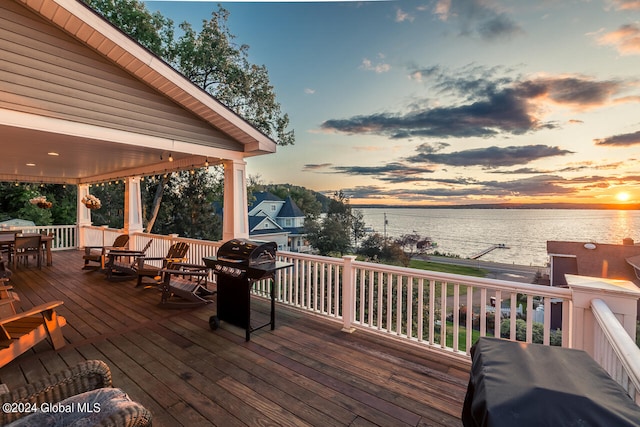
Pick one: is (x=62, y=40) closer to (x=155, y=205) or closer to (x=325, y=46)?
(x=325, y=46)

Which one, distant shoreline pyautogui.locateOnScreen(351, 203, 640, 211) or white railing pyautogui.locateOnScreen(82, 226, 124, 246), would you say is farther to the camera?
distant shoreline pyautogui.locateOnScreen(351, 203, 640, 211)

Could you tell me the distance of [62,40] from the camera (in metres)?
3.76

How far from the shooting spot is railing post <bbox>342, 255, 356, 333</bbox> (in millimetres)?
3645

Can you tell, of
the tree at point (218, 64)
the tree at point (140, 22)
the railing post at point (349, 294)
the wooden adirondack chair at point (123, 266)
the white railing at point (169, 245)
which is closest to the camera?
the railing post at point (349, 294)

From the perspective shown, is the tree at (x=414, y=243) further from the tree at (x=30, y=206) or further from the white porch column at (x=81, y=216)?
the tree at (x=30, y=206)

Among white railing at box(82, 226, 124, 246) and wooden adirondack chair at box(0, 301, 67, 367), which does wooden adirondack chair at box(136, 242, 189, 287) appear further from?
white railing at box(82, 226, 124, 246)

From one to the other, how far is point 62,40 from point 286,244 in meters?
20.8

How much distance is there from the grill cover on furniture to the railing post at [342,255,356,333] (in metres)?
2.46

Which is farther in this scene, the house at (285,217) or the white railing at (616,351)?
the house at (285,217)

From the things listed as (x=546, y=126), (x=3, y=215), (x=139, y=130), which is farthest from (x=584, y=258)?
(x=3, y=215)

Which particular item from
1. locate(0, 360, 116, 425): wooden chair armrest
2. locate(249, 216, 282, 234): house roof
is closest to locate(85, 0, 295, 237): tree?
locate(249, 216, 282, 234): house roof

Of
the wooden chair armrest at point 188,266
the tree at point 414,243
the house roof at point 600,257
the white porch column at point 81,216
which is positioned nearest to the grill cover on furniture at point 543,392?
the wooden chair armrest at point 188,266

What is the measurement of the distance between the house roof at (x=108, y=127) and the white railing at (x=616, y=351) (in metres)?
5.22

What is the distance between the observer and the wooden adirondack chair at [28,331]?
264 cm
